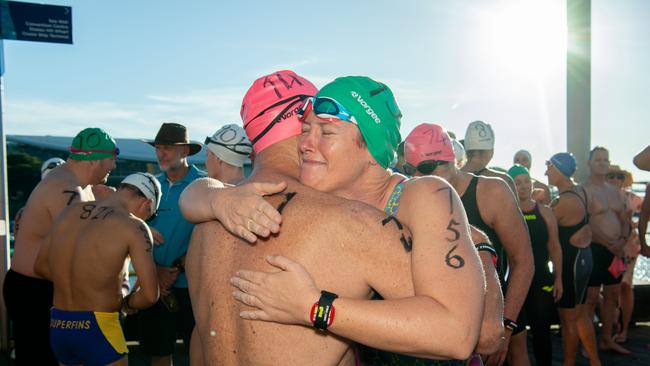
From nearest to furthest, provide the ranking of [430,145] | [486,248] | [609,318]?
[486,248] → [430,145] → [609,318]

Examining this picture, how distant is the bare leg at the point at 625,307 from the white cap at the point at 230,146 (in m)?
6.52

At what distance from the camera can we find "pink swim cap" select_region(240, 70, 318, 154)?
6.47 ft

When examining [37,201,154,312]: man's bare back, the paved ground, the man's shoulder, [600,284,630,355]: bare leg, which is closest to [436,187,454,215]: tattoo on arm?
the man's shoulder

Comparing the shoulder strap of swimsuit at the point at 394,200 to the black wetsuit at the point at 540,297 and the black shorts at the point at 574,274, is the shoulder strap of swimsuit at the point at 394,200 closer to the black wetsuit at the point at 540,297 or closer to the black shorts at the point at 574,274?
the black wetsuit at the point at 540,297

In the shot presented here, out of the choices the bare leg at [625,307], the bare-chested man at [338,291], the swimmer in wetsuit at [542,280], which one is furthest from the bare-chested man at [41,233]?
the bare leg at [625,307]

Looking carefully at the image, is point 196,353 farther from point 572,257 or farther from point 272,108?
point 572,257

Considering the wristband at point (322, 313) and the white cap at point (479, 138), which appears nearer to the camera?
the wristband at point (322, 313)

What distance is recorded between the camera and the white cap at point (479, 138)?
511 cm

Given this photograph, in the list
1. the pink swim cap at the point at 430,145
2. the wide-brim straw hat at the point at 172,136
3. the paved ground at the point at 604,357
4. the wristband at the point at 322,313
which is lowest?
the paved ground at the point at 604,357

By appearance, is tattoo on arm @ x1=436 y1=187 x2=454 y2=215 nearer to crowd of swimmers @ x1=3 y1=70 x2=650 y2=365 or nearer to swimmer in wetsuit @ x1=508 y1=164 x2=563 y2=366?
crowd of swimmers @ x1=3 y1=70 x2=650 y2=365

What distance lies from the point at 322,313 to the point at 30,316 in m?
4.32

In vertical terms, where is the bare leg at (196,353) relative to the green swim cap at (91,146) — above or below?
below

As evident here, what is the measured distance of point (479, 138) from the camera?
512cm

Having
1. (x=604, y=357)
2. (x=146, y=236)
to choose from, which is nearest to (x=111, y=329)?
(x=146, y=236)
